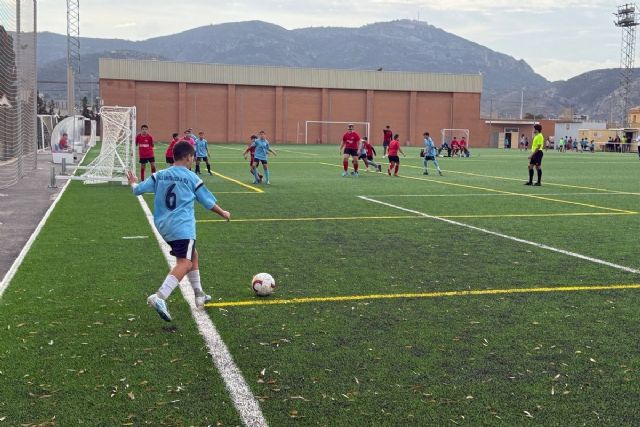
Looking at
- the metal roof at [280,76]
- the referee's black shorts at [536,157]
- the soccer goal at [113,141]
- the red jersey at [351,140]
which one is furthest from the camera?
the metal roof at [280,76]

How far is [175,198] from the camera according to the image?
6.43m

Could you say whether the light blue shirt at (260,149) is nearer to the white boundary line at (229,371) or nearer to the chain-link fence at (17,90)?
the chain-link fence at (17,90)

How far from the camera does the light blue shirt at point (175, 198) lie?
6.42m

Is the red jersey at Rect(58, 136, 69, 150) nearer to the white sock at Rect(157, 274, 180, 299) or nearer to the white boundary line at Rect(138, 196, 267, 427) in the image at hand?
the white boundary line at Rect(138, 196, 267, 427)

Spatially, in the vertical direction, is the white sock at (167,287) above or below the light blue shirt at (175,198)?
below

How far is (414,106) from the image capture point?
8400cm

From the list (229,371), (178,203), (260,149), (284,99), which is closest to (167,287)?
(178,203)

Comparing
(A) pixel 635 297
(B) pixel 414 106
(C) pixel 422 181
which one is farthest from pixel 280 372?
(B) pixel 414 106

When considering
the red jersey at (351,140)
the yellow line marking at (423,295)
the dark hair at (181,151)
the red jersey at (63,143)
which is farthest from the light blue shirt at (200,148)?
the dark hair at (181,151)

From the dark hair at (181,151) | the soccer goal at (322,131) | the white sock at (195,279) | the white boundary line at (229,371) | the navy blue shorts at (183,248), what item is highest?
the soccer goal at (322,131)

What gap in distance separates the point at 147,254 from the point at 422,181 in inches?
628

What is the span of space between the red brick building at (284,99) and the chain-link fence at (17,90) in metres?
47.7

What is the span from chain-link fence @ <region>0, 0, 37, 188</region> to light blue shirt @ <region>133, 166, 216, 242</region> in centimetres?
1641

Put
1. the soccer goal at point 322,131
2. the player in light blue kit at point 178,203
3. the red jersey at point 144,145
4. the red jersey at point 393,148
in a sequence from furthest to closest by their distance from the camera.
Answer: the soccer goal at point 322,131, the red jersey at point 393,148, the red jersey at point 144,145, the player in light blue kit at point 178,203
